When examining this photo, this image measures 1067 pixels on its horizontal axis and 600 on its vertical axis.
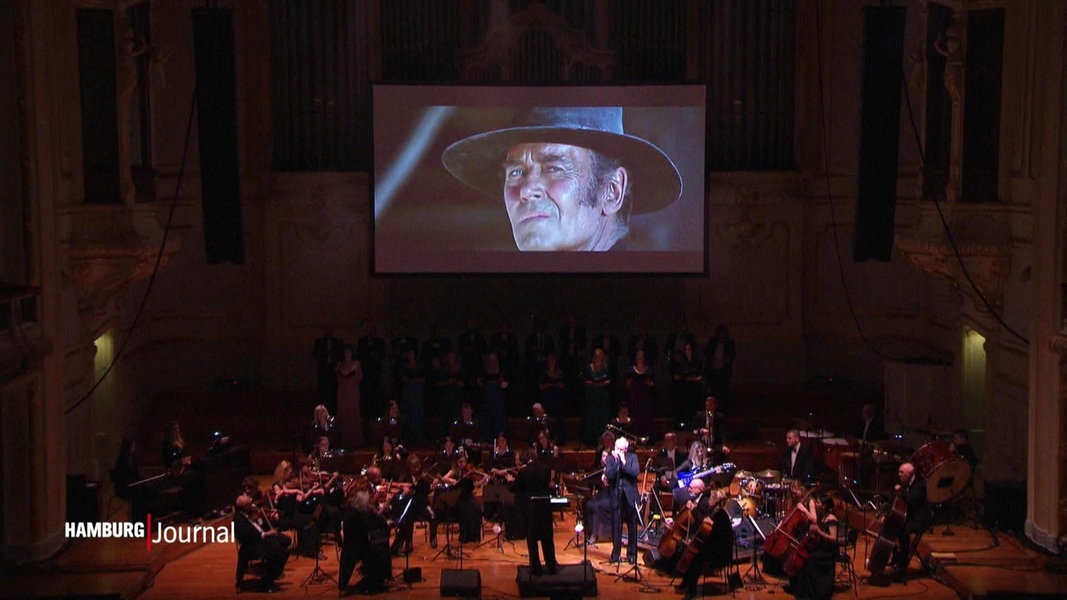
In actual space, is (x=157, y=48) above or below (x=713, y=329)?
above

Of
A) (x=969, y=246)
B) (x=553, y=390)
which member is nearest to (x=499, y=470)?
(x=553, y=390)

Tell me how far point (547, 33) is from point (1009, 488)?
315 inches

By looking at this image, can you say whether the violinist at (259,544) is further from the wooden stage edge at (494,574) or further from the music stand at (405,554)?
the music stand at (405,554)

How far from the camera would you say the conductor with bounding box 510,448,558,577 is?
41.1 ft

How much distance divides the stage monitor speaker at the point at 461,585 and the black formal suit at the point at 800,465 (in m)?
3.86

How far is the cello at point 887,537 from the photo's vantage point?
41.7 ft

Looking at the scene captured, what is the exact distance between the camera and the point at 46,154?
12789mm

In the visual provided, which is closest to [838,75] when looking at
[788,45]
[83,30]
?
[788,45]

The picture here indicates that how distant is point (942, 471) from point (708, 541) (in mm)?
2712

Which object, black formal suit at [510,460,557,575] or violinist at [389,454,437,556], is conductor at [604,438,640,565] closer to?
black formal suit at [510,460,557,575]

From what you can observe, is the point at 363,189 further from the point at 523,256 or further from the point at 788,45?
the point at 788,45

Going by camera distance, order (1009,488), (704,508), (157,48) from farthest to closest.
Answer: (157,48) < (1009,488) < (704,508)

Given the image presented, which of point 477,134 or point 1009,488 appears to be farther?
point 477,134

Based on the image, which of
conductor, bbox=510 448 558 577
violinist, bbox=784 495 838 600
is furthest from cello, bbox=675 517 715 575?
conductor, bbox=510 448 558 577
